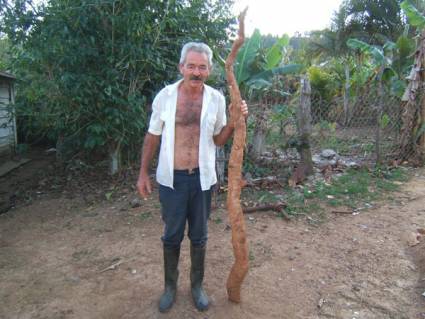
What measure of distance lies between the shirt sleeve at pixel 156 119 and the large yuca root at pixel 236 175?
50 centimetres

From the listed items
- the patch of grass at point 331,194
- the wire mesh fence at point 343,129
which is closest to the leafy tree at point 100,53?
the wire mesh fence at point 343,129

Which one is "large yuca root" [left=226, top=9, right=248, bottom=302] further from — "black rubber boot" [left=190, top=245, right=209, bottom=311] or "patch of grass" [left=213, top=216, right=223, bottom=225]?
"patch of grass" [left=213, top=216, right=223, bottom=225]

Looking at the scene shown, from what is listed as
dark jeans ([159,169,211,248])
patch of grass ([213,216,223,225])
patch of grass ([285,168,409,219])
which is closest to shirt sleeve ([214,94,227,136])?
dark jeans ([159,169,211,248])

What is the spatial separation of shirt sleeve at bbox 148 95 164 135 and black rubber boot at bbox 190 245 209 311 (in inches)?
35.3

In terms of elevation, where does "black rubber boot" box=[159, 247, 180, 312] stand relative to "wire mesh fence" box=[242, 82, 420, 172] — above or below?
→ below

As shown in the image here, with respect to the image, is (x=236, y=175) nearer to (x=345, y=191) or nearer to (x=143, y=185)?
(x=143, y=185)

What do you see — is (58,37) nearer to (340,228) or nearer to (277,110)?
(277,110)

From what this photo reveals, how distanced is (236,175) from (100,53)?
3.30m

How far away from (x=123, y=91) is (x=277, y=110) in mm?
2316

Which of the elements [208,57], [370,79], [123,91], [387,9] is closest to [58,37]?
[123,91]

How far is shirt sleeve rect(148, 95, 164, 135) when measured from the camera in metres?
2.48

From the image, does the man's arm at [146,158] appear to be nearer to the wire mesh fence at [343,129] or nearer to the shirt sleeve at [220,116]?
the shirt sleeve at [220,116]

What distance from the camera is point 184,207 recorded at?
2.48m

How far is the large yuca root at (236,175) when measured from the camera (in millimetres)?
2355
